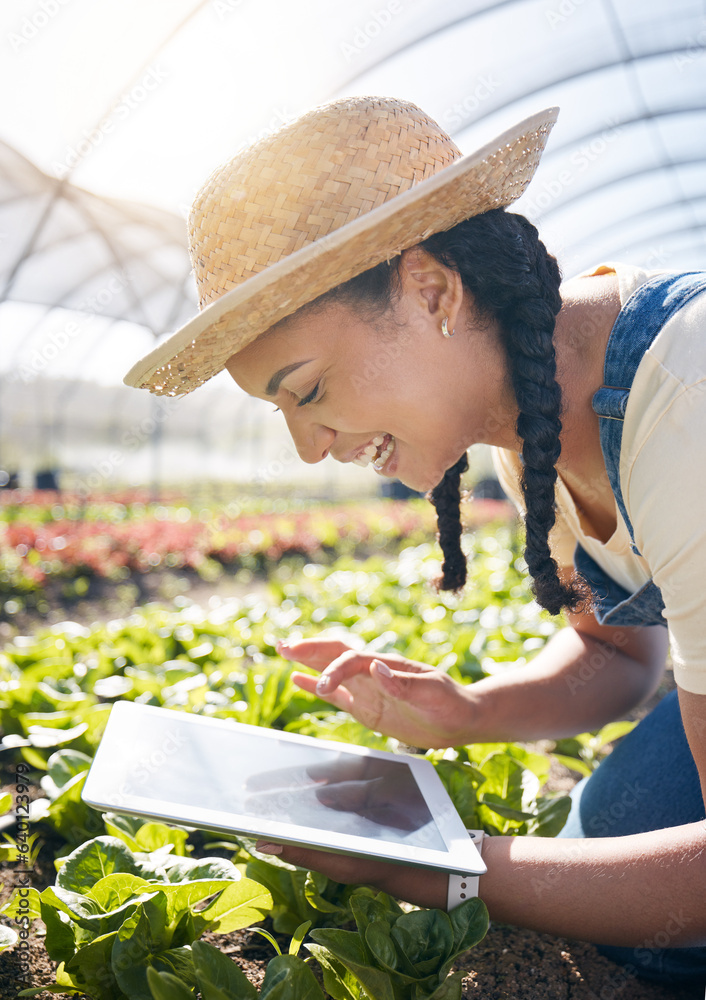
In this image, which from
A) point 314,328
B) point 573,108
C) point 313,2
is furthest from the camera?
point 573,108

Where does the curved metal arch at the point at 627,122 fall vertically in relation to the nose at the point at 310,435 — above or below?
above

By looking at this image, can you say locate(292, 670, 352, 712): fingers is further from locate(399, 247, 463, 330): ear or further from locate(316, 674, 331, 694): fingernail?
locate(399, 247, 463, 330): ear

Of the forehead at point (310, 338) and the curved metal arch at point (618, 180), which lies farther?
the curved metal arch at point (618, 180)

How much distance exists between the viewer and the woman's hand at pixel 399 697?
4.38 ft

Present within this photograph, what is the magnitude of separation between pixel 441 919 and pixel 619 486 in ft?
2.35

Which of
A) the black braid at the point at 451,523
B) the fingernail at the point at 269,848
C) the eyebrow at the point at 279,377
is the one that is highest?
the eyebrow at the point at 279,377

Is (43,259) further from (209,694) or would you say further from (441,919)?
(441,919)

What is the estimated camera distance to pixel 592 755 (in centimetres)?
201

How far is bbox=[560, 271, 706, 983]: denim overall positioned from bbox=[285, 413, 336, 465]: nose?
449mm

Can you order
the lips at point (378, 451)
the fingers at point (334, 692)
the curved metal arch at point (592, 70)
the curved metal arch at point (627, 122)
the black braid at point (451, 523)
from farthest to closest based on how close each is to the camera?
1. the curved metal arch at point (627, 122)
2. the curved metal arch at point (592, 70)
3. the black braid at point (451, 523)
4. the fingers at point (334, 692)
5. the lips at point (378, 451)

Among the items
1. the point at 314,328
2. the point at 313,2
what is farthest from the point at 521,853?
the point at 313,2

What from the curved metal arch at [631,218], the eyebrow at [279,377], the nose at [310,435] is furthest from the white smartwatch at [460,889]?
the curved metal arch at [631,218]

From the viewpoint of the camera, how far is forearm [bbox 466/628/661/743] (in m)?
1.49

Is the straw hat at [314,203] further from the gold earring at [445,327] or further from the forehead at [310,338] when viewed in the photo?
the gold earring at [445,327]
